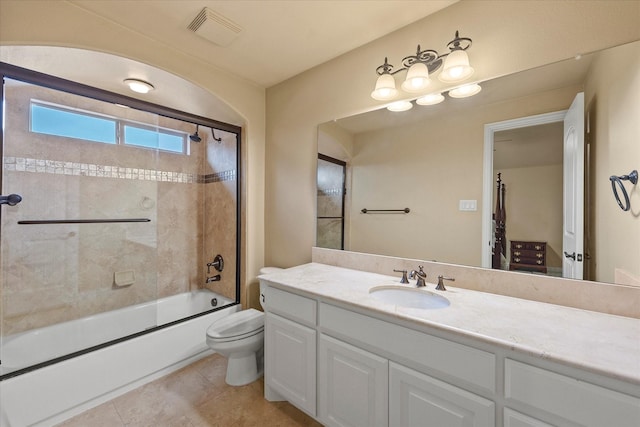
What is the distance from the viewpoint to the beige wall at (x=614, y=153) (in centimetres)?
104

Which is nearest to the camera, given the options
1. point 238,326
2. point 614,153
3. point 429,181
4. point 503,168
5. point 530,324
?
point 530,324

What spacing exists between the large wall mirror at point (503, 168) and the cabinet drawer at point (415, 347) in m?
0.65

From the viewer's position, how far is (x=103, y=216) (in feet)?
7.73

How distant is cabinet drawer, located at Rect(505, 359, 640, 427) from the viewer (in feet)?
2.31

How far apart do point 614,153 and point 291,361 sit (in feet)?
6.14

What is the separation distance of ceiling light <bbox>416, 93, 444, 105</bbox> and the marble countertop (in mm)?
1107

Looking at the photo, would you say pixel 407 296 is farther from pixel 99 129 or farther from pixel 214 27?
pixel 99 129

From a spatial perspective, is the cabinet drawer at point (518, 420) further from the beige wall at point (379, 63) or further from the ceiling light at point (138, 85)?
the ceiling light at point (138, 85)

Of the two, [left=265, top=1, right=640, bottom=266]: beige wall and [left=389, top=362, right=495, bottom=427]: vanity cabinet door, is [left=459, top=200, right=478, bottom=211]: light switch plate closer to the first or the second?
[left=265, top=1, right=640, bottom=266]: beige wall

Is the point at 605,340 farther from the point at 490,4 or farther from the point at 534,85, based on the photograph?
the point at 490,4

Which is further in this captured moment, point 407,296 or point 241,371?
point 241,371

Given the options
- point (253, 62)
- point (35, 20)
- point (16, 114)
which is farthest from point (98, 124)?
point (253, 62)

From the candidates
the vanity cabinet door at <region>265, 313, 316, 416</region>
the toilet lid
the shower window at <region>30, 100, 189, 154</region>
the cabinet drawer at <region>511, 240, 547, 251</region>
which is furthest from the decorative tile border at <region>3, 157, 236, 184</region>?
the cabinet drawer at <region>511, 240, 547, 251</region>

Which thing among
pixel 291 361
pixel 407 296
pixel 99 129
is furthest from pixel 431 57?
pixel 99 129
